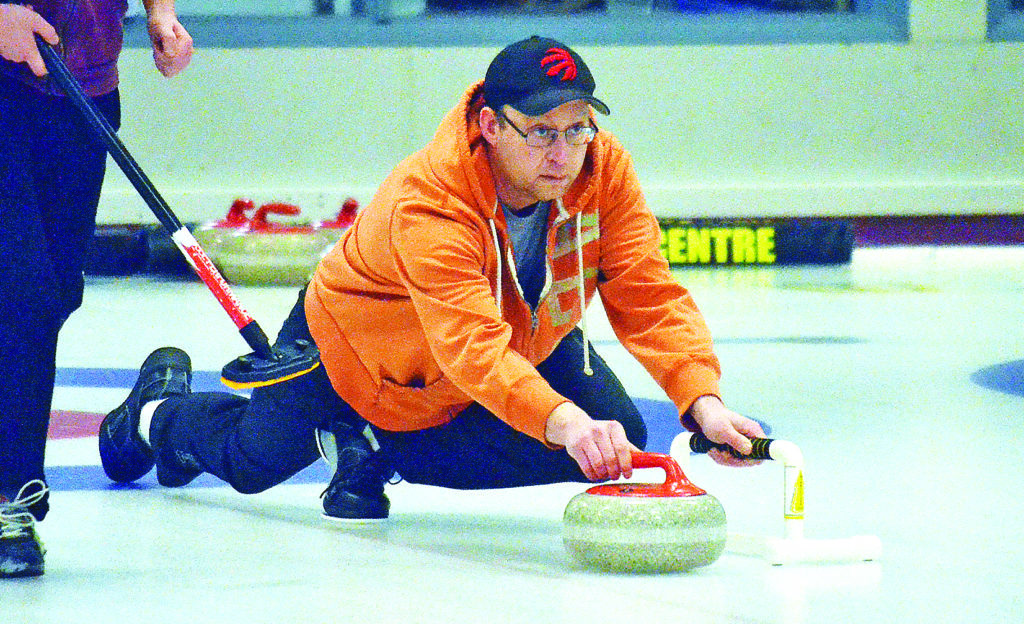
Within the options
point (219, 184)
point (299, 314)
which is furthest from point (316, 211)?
point (299, 314)

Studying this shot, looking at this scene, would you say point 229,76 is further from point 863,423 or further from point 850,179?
point 863,423

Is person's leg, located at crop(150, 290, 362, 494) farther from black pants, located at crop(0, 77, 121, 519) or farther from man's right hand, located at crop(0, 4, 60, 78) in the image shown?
man's right hand, located at crop(0, 4, 60, 78)

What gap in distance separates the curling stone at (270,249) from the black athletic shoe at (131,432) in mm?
4051

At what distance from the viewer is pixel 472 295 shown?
2.04 metres

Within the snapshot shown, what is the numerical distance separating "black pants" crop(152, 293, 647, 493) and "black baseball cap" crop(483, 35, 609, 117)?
56 cm

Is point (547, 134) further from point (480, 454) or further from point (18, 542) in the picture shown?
point (18, 542)

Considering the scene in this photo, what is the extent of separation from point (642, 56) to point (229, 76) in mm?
2222

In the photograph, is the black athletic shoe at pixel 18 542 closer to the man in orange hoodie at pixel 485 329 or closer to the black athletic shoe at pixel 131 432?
the man in orange hoodie at pixel 485 329

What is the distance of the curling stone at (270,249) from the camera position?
6.89 metres

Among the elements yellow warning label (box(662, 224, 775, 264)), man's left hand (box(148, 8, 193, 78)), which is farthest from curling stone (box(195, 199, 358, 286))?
man's left hand (box(148, 8, 193, 78))

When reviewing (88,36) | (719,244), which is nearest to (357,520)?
(88,36)

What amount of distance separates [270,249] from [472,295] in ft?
16.3

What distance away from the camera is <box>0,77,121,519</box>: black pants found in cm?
205

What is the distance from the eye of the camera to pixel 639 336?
2314mm
